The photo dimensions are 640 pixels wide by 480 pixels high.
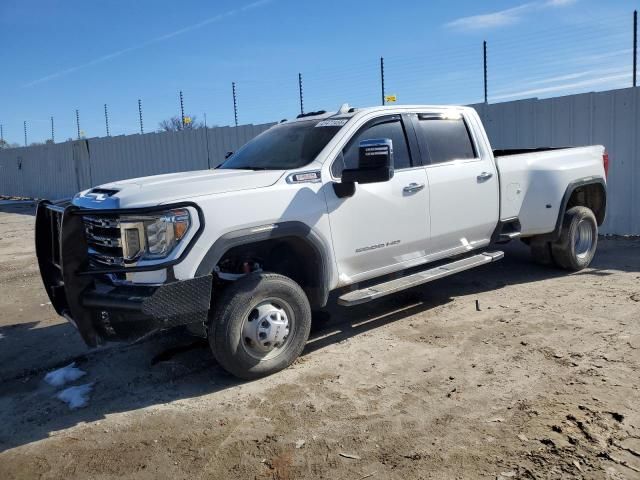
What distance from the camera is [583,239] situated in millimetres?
7441

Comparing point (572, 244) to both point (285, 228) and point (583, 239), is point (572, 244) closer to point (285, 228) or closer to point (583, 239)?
point (583, 239)

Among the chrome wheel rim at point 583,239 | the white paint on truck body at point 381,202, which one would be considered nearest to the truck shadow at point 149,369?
the chrome wheel rim at point 583,239

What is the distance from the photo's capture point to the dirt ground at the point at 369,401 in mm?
3229

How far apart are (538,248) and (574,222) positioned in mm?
555

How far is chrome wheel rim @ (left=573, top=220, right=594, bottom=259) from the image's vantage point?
289 inches

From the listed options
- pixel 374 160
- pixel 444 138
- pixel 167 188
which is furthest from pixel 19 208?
pixel 374 160

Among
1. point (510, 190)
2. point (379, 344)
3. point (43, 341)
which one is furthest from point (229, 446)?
point (510, 190)

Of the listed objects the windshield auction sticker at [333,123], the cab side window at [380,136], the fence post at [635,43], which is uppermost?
the fence post at [635,43]

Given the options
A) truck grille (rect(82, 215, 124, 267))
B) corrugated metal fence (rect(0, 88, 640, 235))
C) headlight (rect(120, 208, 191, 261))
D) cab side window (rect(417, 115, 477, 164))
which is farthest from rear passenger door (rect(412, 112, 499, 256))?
corrugated metal fence (rect(0, 88, 640, 235))

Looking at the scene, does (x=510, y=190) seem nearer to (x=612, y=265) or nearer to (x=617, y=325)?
(x=617, y=325)

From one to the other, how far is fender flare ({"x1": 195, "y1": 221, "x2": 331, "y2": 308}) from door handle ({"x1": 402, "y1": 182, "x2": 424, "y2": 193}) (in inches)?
41.3

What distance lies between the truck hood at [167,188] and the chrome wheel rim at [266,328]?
90cm

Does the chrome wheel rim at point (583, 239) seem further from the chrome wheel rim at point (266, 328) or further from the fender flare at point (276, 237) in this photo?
the chrome wheel rim at point (266, 328)

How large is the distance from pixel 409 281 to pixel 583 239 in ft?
11.2
